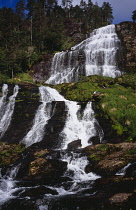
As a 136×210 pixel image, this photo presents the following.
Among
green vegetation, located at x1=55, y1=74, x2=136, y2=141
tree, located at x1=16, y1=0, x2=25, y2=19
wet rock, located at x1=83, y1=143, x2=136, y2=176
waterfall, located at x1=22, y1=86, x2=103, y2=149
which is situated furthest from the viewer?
tree, located at x1=16, y1=0, x2=25, y2=19

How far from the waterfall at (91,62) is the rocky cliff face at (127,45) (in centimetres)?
132

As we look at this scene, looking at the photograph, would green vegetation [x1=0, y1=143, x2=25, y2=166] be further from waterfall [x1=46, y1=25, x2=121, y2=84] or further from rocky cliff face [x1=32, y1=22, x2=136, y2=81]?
rocky cliff face [x1=32, y1=22, x2=136, y2=81]

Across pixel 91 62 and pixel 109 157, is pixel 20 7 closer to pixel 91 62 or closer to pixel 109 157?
pixel 91 62

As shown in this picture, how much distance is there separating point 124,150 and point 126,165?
2.28 metres

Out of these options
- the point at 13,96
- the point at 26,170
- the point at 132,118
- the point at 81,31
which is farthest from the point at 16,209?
the point at 81,31

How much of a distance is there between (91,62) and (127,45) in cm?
856

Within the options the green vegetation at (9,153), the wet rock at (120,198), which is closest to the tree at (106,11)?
the green vegetation at (9,153)

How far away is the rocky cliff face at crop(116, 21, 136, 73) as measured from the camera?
31.2 metres

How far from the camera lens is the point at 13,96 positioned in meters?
20.9

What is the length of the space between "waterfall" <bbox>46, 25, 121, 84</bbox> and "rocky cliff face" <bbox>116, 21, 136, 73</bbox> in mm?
1320

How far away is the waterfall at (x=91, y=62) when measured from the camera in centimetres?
3044

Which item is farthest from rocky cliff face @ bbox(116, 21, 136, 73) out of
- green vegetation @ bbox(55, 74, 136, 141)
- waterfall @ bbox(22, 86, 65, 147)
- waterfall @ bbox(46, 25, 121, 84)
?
waterfall @ bbox(22, 86, 65, 147)

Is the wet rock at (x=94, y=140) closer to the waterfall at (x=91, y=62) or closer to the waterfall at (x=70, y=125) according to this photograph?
the waterfall at (x=70, y=125)

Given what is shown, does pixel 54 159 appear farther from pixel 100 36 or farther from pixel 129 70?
pixel 100 36
